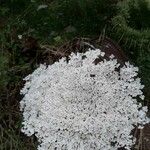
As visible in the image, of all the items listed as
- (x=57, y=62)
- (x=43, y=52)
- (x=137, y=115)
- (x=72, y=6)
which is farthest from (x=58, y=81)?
(x=72, y=6)

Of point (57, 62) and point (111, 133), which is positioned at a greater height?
point (57, 62)

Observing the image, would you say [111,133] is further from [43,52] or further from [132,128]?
[43,52]

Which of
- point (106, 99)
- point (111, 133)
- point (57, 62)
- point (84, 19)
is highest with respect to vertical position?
point (84, 19)

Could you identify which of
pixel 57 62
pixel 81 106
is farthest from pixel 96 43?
pixel 81 106

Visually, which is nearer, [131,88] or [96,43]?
[131,88]

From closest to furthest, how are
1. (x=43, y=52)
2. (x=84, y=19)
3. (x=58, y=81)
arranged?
(x=58, y=81) → (x=43, y=52) → (x=84, y=19)

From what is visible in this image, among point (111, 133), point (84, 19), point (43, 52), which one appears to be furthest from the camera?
point (84, 19)

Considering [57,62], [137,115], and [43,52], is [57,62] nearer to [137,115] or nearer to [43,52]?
[43,52]
